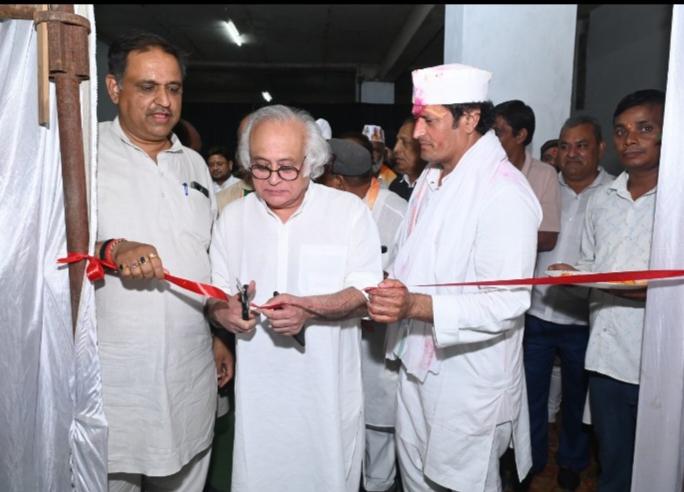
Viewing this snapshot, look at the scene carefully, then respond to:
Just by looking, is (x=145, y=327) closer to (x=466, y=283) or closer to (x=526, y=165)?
(x=466, y=283)

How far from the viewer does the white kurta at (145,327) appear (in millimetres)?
2027

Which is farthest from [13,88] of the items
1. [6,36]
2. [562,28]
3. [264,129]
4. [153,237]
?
[562,28]

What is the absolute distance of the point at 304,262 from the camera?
6.93ft

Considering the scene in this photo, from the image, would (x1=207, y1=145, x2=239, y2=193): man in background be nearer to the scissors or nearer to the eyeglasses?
the eyeglasses

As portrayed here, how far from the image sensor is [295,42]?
40.9 feet

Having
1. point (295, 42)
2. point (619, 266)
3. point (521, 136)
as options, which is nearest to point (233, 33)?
point (295, 42)

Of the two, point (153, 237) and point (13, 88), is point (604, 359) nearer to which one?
point (153, 237)

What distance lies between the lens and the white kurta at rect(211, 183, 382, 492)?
2.11m

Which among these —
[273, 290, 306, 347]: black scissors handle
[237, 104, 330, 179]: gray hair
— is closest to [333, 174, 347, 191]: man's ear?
[237, 104, 330, 179]: gray hair

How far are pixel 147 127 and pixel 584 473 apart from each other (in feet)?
11.2

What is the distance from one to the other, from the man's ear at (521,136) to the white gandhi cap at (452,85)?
1515 millimetres

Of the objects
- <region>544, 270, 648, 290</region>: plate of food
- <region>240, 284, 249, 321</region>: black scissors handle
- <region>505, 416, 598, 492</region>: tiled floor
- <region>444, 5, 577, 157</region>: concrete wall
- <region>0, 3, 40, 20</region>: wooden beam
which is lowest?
<region>505, 416, 598, 492</region>: tiled floor

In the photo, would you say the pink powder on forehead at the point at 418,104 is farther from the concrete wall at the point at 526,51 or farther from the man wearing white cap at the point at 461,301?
the concrete wall at the point at 526,51

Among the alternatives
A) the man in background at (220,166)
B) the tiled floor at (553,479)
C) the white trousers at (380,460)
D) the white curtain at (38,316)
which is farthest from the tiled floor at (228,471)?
the man in background at (220,166)
